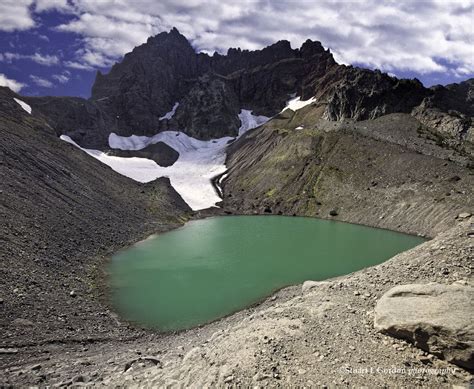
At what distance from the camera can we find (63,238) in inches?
1479

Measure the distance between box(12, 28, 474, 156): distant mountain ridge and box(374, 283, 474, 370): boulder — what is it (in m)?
69.1

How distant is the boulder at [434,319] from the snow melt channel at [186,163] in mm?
61476

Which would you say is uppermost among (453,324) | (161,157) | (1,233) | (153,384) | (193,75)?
(193,75)

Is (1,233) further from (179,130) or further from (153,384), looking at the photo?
(179,130)

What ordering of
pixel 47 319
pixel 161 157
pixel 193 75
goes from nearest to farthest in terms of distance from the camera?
1. pixel 47 319
2. pixel 161 157
3. pixel 193 75

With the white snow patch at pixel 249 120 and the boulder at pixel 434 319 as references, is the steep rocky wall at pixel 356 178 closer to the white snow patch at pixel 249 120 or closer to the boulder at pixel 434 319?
the boulder at pixel 434 319

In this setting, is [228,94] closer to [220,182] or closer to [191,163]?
[191,163]

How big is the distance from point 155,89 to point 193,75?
3041 cm

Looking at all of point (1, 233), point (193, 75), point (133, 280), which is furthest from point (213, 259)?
point (193, 75)

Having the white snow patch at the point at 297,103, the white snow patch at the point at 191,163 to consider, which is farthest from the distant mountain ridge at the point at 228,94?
the white snow patch at the point at 191,163

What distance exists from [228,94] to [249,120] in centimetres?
1542

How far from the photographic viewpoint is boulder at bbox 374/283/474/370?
11.6 meters

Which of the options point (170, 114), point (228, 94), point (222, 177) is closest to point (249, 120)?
point (228, 94)

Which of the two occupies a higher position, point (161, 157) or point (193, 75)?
point (193, 75)
